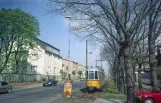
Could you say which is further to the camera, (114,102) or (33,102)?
(114,102)

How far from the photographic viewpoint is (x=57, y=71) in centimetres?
9881

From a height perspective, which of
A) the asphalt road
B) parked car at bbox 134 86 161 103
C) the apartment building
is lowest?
the asphalt road

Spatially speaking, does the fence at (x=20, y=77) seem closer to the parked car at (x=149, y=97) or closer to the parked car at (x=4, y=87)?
the parked car at (x=4, y=87)

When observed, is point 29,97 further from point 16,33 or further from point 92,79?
point 16,33

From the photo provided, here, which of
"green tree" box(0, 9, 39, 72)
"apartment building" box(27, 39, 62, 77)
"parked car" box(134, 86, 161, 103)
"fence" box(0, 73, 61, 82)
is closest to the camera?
"parked car" box(134, 86, 161, 103)

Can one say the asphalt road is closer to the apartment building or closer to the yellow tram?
the yellow tram

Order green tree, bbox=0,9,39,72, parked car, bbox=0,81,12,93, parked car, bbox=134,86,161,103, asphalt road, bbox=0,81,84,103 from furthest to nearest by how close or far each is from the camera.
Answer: green tree, bbox=0,9,39,72
parked car, bbox=0,81,12,93
asphalt road, bbox=0,81,84,103
parked car, bbox=134,86,161,103

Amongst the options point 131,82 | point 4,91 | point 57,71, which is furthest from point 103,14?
point 57,71

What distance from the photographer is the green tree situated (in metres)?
55.6

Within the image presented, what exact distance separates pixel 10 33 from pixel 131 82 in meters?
46.2

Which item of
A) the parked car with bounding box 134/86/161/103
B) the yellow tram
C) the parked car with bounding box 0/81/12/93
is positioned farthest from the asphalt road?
the parked car with bounding box 134/86/161/103

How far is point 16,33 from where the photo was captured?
56812mm

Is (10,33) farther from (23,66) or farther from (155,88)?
(155,88)

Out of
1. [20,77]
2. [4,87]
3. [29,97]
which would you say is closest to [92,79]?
[29,97]
